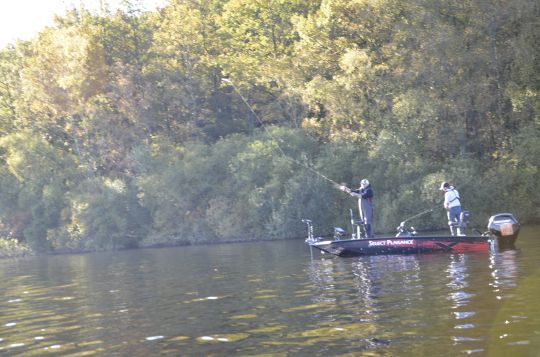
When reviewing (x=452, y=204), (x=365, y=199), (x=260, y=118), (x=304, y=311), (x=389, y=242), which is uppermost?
(x=260, y=118)

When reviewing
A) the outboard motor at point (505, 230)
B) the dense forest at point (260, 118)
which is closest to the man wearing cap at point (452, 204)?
the outboard motor at point (505, 230)

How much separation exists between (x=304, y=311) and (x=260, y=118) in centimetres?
4663

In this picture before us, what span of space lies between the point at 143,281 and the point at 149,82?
138 feet

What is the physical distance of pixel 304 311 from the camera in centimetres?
1495

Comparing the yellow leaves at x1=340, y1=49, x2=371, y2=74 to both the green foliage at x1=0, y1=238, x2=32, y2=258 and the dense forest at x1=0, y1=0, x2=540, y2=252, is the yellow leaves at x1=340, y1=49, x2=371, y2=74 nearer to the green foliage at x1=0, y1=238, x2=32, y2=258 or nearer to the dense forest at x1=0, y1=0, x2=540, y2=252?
the dense forest at x1=0, y1=0, x2=540, y2=252

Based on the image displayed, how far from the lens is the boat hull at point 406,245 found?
25062 mm

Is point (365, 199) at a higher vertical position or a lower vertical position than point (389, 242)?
higher

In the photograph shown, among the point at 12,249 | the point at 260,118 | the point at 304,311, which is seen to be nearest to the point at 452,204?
the point at 304,311

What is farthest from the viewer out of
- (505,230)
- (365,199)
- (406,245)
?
(365,199)

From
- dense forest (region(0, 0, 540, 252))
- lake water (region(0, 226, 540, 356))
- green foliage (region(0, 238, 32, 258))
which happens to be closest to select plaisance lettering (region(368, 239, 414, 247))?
lake water (region(0, 226, 540, 356))

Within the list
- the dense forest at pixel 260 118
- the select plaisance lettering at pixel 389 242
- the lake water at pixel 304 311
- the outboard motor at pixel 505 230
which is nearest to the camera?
the lake water at pixel 304 311

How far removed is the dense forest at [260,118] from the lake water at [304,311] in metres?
20.8

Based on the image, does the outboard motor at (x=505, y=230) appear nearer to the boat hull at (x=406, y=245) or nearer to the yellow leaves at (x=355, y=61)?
the boat hull at (x=406, y=245)

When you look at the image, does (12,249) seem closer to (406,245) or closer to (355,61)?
(355,61)
